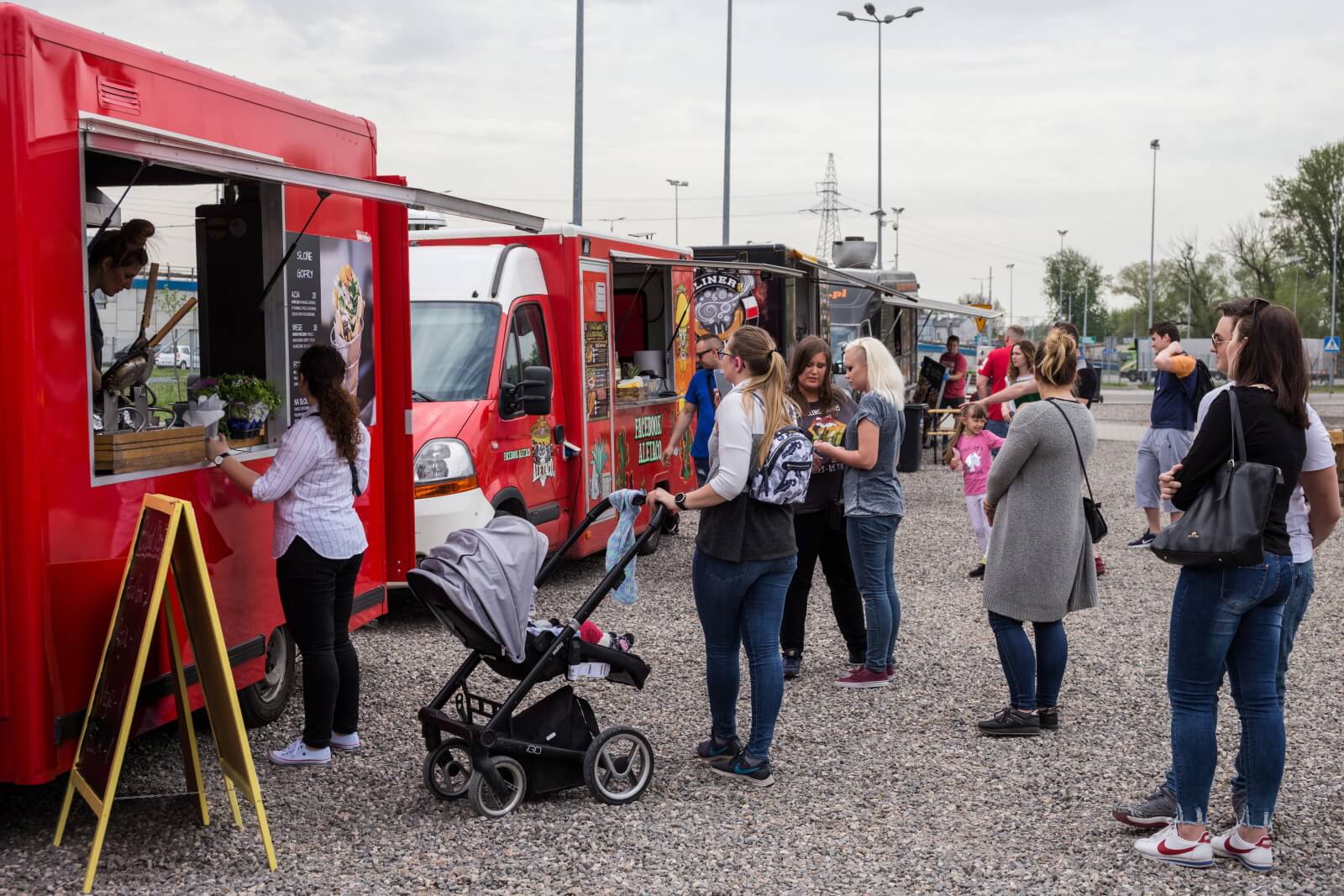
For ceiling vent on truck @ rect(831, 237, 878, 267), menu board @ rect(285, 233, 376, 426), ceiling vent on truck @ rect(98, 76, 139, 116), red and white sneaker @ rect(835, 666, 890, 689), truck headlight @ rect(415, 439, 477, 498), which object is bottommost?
red and white sneaker @ rect(835, 666, 890, 689)

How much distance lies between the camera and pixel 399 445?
6531 mm

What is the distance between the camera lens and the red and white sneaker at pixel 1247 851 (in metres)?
4.30

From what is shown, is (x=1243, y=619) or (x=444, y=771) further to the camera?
(x=444, y=771)

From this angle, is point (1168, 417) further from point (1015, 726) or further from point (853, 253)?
point (853, 253)

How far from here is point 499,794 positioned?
479 centimetres

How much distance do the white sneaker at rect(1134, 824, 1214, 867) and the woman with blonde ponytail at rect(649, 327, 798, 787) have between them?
1.48 metres

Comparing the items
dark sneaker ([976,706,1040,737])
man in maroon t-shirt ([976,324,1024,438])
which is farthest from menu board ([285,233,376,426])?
man in maroon t-shirt ([976,324,1024,438])

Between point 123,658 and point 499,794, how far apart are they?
1.41m

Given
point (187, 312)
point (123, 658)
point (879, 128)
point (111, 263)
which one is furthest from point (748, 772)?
point (879, 128)

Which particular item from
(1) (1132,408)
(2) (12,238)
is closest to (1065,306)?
(1) (1132,408)

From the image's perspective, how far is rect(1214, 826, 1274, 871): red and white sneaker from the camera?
430 centimetres

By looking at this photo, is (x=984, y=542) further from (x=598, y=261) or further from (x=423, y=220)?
(x=423, y=220)

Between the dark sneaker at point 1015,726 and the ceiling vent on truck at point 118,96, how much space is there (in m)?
4.28

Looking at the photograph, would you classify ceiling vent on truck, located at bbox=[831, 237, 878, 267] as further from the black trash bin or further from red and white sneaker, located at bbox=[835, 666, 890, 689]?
red and white sneaker, located at bbox=[835, 666, 890, 689]
